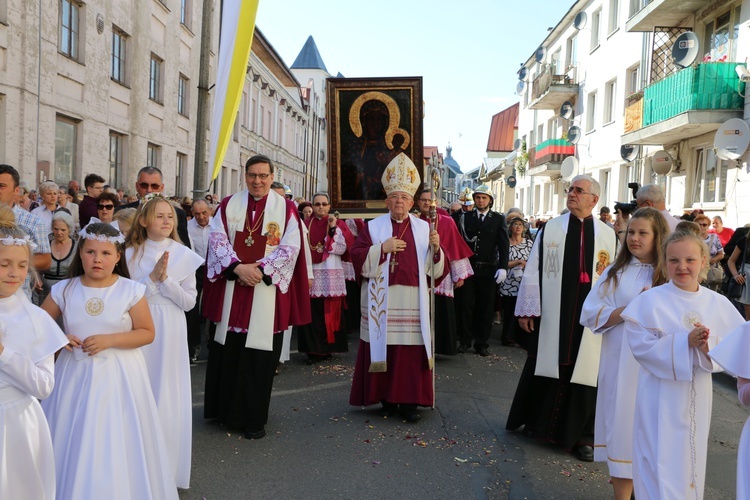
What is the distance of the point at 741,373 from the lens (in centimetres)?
273

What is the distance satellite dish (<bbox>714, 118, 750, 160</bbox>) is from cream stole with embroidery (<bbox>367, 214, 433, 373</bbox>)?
30.5 ft

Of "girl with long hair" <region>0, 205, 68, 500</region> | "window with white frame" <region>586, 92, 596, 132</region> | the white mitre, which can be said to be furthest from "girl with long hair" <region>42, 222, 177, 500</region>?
"window with white frame" <region>586, 92, 596, 132</region>

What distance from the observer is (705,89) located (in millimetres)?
14094

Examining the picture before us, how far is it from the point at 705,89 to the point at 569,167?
9914 mm

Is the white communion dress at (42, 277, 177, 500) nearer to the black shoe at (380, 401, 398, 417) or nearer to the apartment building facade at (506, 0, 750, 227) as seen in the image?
the black shoe at (380, 401, 398, 417)

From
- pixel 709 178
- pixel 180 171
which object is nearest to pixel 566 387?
pixel 709 178

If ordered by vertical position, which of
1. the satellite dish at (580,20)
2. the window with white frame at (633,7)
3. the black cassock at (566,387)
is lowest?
the black cassock at (566,387)

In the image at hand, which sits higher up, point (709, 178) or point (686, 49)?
point (686, 49)

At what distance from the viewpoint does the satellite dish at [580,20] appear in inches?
939

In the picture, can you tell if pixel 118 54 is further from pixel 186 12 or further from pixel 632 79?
pixel 632 79

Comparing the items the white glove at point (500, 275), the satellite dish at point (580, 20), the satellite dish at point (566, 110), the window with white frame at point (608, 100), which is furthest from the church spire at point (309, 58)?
the white glove at point (500, 275)

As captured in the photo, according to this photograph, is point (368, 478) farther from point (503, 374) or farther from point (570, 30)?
point (570, 30)

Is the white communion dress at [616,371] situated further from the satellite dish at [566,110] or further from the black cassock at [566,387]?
the satellite dish at [566,110]

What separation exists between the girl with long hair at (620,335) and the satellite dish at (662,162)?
1348cm
